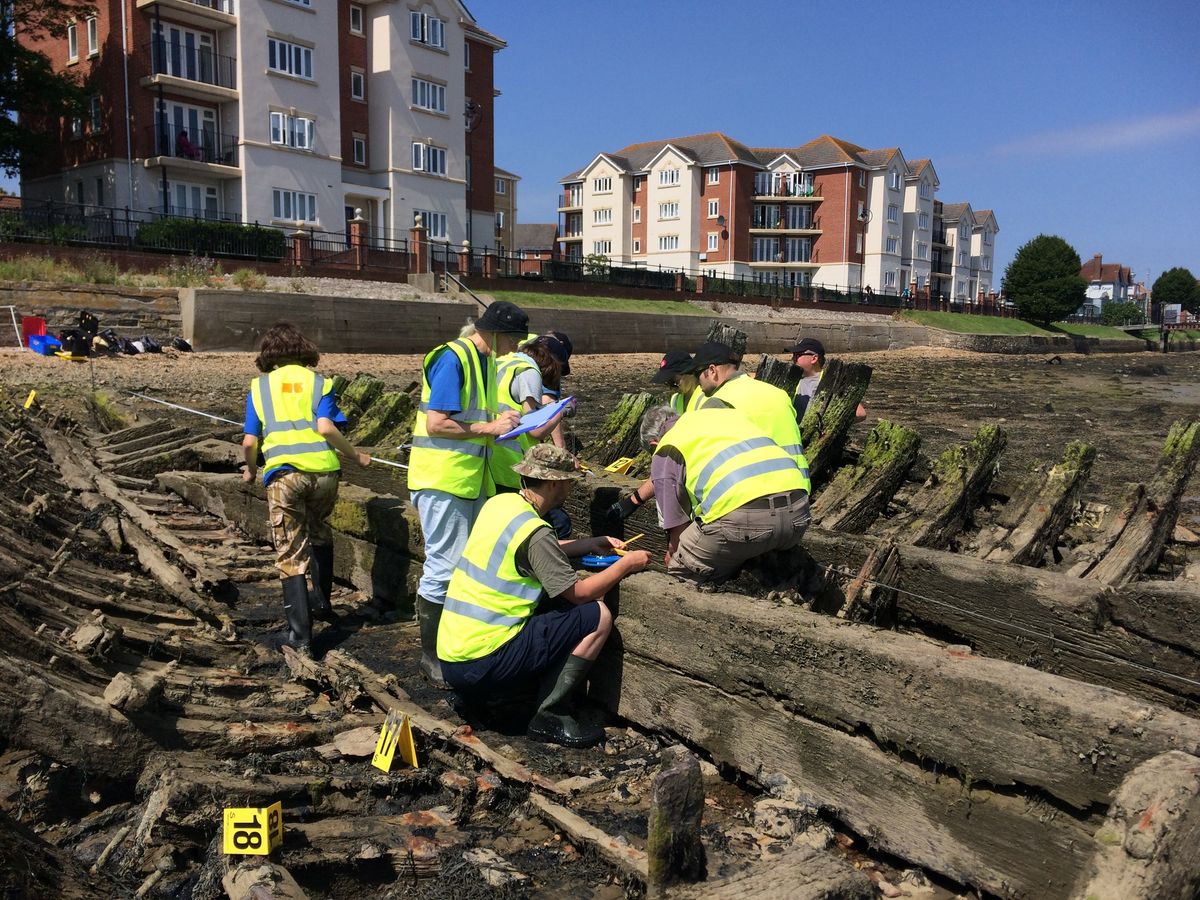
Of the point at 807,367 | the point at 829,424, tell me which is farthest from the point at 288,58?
the point at 829,424

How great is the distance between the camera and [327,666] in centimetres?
522

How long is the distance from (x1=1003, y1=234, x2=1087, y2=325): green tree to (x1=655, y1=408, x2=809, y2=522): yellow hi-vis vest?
81256 millimetres

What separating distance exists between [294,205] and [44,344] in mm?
21214

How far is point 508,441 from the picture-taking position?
5.58 m

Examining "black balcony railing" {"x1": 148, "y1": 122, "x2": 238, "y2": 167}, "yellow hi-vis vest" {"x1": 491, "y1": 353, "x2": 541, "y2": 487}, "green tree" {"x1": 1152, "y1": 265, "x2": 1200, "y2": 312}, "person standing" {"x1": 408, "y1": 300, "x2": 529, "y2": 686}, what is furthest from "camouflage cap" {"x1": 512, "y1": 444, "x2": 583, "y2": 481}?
"green tree" {"x1": 1152, "y1": 265, "x2": 1200, "y2": 312}

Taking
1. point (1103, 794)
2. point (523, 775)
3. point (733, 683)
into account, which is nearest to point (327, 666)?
point (523, 775)

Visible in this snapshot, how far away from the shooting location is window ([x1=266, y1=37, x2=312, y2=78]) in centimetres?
3916

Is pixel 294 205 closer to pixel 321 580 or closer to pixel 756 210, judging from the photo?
pixel 321 580

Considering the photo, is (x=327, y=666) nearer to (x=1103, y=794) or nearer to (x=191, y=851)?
(x=191, y=851)

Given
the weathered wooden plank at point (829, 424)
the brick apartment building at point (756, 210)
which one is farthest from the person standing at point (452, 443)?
the brick apartment building at point (756, 210)

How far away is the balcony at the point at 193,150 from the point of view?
118 feet

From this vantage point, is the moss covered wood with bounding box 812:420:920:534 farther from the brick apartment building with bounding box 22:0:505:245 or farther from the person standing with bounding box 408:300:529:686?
the brick apartment building with bounding box 22:0:505:245

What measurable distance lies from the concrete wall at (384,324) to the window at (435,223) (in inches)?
536

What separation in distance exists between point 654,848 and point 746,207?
80.1m
